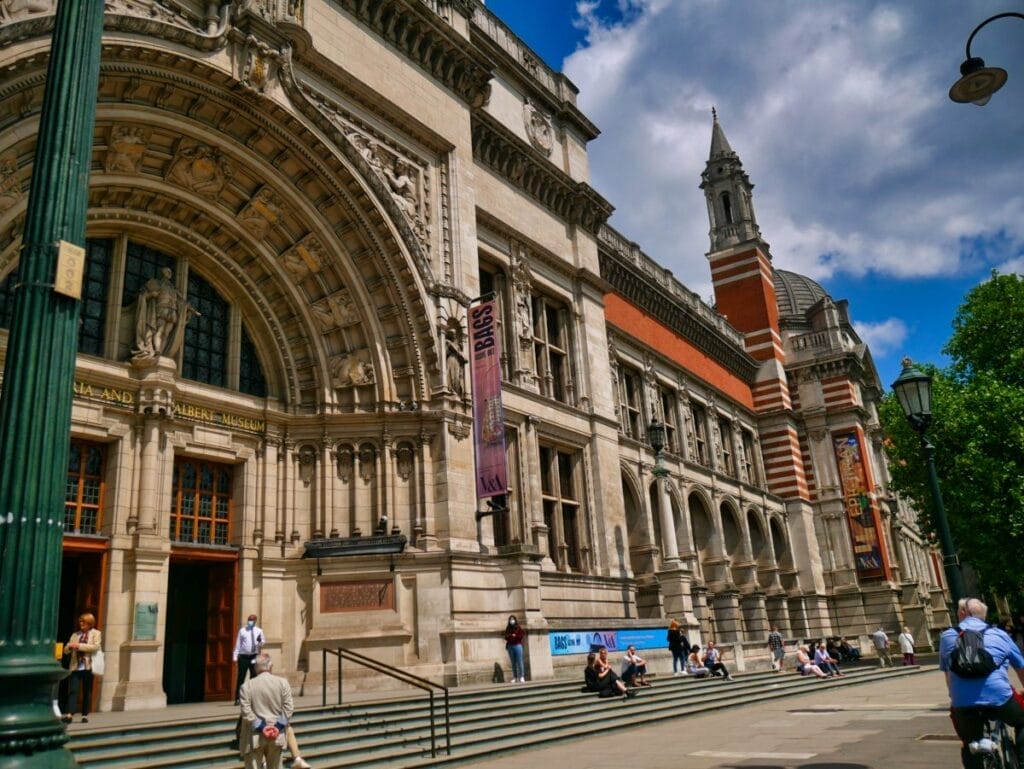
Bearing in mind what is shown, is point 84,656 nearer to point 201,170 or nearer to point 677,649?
point 201,170

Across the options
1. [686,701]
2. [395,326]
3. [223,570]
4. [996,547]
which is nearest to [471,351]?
[395,326]

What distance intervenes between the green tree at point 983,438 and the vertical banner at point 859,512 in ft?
34.1

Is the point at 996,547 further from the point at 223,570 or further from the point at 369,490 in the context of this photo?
the point at 223,570

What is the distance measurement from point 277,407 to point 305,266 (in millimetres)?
3320

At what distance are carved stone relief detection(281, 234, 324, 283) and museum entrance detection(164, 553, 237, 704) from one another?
21.6 feet

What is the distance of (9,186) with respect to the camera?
14.4 metres

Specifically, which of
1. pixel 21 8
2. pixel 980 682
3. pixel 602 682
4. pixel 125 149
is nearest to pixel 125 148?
pixel 125 149

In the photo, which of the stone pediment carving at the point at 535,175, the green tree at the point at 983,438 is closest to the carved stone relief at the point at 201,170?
the stone pediment carving at the point at 535,175

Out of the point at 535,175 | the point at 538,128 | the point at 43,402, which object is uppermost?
the point at 538,128

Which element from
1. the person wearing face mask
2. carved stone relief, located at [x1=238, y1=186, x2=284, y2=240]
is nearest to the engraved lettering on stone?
the person wearing face mask

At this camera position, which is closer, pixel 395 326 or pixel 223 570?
pixel 223 570

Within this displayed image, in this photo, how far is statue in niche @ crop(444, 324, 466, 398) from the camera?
19.6 metres

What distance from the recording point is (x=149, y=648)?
49.5 feet

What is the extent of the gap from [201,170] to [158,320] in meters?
3.35
